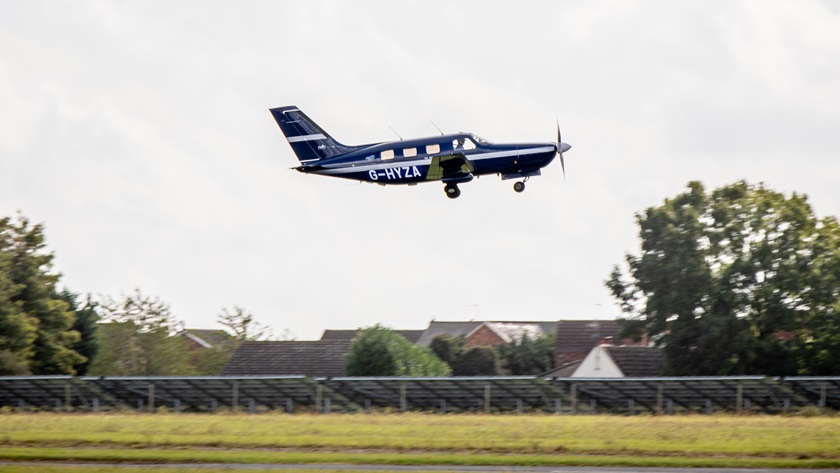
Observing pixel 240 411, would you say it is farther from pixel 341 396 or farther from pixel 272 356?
pixel 272 356

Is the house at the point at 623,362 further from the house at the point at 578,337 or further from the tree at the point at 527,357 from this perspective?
the tree at the point at 527,357

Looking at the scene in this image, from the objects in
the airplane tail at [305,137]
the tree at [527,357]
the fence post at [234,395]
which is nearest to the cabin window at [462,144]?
the airplane tail at [305,137]

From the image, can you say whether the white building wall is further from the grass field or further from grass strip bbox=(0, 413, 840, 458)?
the grass field

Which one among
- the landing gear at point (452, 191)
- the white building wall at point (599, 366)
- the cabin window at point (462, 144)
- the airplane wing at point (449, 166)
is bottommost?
the white building wall at point (599, 366)

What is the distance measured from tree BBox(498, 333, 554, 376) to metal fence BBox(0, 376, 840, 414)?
51.9m

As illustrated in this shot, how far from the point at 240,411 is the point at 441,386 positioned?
9194 millimetres

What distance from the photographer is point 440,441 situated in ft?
128

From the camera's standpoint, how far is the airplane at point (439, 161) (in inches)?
1816

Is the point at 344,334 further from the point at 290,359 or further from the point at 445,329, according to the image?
the point at 290,359

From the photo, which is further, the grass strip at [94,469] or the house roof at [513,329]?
the house roof at [513,329]

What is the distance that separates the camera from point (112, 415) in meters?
55.4

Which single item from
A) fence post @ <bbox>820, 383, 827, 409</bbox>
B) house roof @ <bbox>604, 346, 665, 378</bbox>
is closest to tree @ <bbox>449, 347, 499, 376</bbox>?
house roof @ <bbox>604, 346, 665, 378</bbox>

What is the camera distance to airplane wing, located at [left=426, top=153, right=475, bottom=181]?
45.8 metres

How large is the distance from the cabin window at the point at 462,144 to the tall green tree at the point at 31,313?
42.3 metres
